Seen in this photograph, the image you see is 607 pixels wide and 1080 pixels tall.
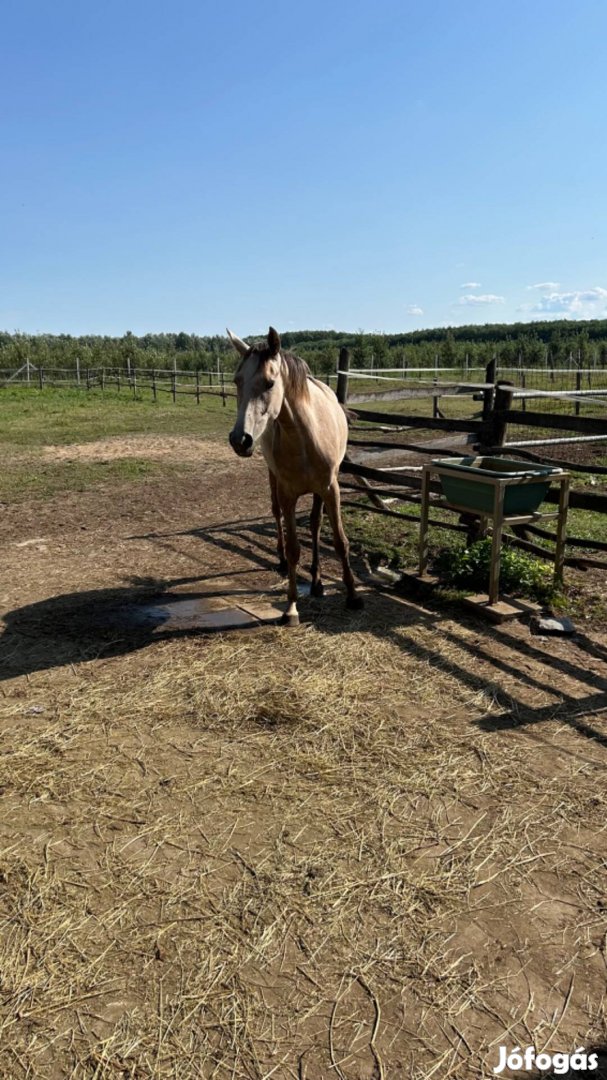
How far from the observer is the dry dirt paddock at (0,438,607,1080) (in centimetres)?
174

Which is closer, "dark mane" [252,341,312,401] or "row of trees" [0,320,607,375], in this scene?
"dark mane" [252,341,312,401]

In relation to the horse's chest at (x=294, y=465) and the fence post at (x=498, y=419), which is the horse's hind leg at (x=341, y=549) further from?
the fence post at (x=498, y=419)

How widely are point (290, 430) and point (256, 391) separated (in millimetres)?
582

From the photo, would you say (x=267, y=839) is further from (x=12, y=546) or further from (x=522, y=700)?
(x=12, y=546)

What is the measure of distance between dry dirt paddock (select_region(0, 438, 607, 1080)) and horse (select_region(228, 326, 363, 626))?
651 mm

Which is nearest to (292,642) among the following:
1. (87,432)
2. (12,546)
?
(12,546)

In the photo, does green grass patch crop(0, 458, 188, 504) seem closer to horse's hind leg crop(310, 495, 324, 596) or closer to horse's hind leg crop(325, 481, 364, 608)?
horse's hind leg crop(310, 495, 324, 596)

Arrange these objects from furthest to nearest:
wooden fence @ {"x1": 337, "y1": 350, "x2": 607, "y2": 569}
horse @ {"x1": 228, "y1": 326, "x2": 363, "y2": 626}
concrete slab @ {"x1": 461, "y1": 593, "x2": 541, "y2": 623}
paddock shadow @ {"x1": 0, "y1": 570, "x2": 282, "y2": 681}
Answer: wooden fence @ {"x1": 337, "y1": 350, "x2": 607, "y2": 569} → concrete slab @ {"x1": 461, "y1": 593, "x2": 541, "y2": 623} → paddock shadow @ {"x1": 0, "y1": 570, "x2": 282, "y2": 681} → horse @ {"x1": 228, "y1": 326, "x2": 363, "y2": 626}

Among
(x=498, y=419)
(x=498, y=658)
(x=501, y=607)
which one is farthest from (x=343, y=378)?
(x=498, y=658)

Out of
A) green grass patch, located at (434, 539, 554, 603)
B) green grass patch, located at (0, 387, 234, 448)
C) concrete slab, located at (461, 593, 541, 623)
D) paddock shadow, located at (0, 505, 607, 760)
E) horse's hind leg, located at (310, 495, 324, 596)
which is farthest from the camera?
green grass patch, located at (0, 387, 234, 448)

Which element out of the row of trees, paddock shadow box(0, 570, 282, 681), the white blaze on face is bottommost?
paddock shadow box(0, 570, 282, 681)

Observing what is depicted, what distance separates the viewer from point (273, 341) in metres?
4.04

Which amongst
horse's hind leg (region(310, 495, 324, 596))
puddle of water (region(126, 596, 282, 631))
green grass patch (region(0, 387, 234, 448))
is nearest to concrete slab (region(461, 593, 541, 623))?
horse's hind leg (region(310, 495, 324, 596))

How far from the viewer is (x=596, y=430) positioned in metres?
4.93
